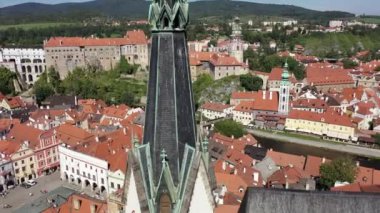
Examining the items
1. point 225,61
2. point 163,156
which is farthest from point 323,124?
point 163,156

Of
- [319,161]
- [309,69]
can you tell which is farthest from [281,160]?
[309,69]

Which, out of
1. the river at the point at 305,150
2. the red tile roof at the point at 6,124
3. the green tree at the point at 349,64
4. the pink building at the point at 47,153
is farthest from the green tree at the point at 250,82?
the red tile roof at the point at 6,124

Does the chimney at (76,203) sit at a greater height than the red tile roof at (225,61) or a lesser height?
lesser

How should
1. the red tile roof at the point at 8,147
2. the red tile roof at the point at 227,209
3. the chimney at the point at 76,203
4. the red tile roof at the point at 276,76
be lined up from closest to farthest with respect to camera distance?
the red tile roof at the point at 227,209
the chimney at the point at 76,203
the red tile roof at the point at 8,147
the red tile roof at the point at 276,76

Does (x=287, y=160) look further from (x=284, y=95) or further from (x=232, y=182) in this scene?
(x=284, y=95)

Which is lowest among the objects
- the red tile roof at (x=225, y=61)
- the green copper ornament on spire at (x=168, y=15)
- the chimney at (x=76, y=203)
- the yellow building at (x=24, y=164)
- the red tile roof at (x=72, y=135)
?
the yellow building at (x=24, y=164)

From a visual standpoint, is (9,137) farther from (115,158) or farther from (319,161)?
(319,161)

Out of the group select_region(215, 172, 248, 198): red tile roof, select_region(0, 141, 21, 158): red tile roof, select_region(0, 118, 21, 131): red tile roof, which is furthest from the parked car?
select_region(215, 172, 248, 198): red tile roof

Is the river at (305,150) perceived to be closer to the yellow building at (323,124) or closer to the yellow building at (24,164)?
the yellow building at (323,124)
